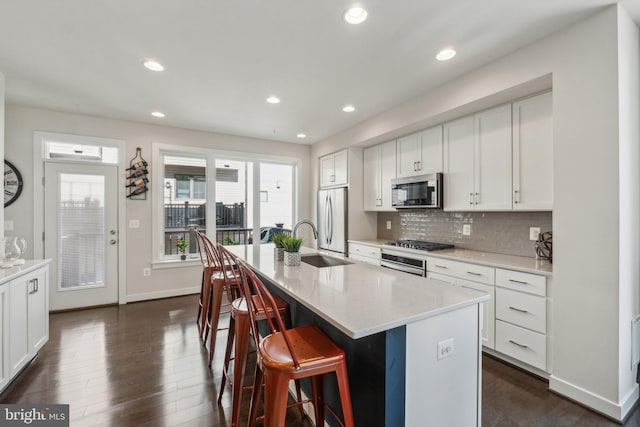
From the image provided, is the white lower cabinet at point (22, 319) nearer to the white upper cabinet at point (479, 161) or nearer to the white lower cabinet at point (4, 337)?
the white lower cabinet at point (4, 337)

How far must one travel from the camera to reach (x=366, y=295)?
1427mm

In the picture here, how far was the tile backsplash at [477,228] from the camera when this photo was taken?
2775 mm

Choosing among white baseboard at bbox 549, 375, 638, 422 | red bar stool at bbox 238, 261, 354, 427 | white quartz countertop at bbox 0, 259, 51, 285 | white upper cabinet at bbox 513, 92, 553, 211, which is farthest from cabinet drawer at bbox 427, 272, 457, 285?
white quartz countertop at bbox 0, 259, 51, 285

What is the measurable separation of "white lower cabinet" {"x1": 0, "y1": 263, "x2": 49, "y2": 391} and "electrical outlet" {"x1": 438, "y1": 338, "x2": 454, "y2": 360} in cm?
286

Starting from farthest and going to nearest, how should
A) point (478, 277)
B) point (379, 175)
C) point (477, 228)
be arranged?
point (379, 175) → point (477, 228) → point (478, 277)

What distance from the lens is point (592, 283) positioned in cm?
189

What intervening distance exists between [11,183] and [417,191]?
493cm

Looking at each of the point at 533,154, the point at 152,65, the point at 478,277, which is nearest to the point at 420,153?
the point at 533,154

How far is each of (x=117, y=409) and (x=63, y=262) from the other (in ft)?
9.39

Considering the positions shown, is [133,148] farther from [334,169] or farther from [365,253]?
[365,253]

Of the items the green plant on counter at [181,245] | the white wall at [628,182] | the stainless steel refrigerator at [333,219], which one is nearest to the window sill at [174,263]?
the green plant on counter at [181,245]

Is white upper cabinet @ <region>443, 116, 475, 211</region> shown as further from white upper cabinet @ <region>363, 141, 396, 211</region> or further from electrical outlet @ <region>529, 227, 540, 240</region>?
white upper cabinet @ <region>363, 141, 396, 211</region>

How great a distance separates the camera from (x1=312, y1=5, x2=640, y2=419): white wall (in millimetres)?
1805

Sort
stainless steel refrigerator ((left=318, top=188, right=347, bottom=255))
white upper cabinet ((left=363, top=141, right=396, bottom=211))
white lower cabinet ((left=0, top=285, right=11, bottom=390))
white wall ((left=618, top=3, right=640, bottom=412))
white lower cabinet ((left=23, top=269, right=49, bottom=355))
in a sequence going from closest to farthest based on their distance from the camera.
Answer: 1. white wall ((left=618, top=3, right=640, bottom=412))
2. white lower cabinet ((left=0, top=285, right=11, bottom=390))
3. white lower cabinet ((left=23, top=269, right=49, bottom=355))
4. white upper cabinet ((left=363, top=141, right=396, bottom=211))
5. stainless steel refrigerator ((left=318, top=188, right=347, bottom=255))
